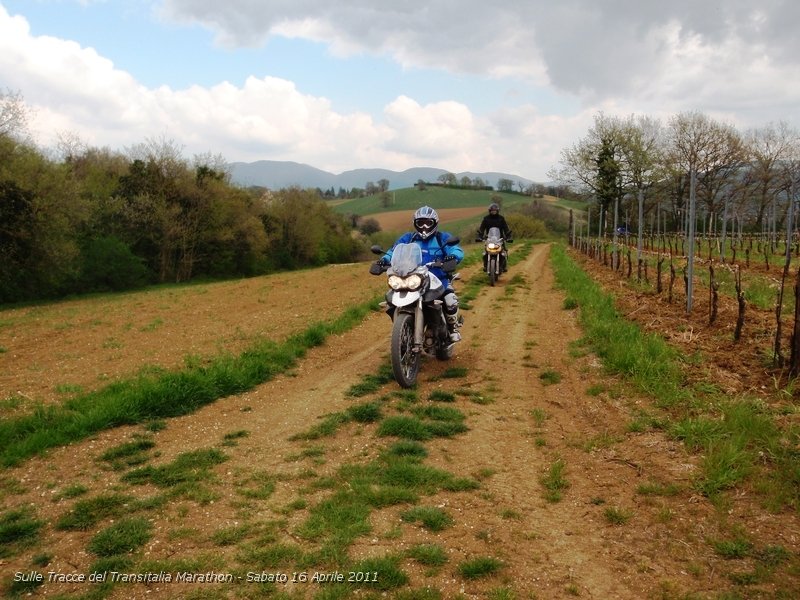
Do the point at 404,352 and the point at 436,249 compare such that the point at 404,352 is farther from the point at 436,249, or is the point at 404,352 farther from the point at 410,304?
the point at 436,249

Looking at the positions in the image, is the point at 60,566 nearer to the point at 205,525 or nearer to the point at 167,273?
the point at 205,525

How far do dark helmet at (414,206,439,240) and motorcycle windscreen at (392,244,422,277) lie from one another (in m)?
0.86

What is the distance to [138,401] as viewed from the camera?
6258 millimetres

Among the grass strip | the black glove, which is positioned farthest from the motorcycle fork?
the grass strip

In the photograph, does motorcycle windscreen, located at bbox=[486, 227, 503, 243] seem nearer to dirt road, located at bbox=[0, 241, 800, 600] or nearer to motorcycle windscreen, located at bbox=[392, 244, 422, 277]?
dirt road, located at bbox=[0, 241, 800, 600]

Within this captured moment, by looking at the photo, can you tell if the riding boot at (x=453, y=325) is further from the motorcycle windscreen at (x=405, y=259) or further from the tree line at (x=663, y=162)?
the tree line at (x=663, y=162)

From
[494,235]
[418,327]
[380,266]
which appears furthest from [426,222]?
[494,235]

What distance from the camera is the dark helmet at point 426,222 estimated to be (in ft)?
26.1

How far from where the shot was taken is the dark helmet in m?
7.96

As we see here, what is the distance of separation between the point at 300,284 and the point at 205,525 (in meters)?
19.3

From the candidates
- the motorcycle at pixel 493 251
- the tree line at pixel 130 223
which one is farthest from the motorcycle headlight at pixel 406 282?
the tree line at pixel 130 223

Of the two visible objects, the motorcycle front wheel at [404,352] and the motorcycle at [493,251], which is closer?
the motorcycle front wheel at [404,352]

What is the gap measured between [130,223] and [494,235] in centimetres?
3248

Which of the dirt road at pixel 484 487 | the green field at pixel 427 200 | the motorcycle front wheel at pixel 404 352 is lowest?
the dirt road at pixel 484 487
